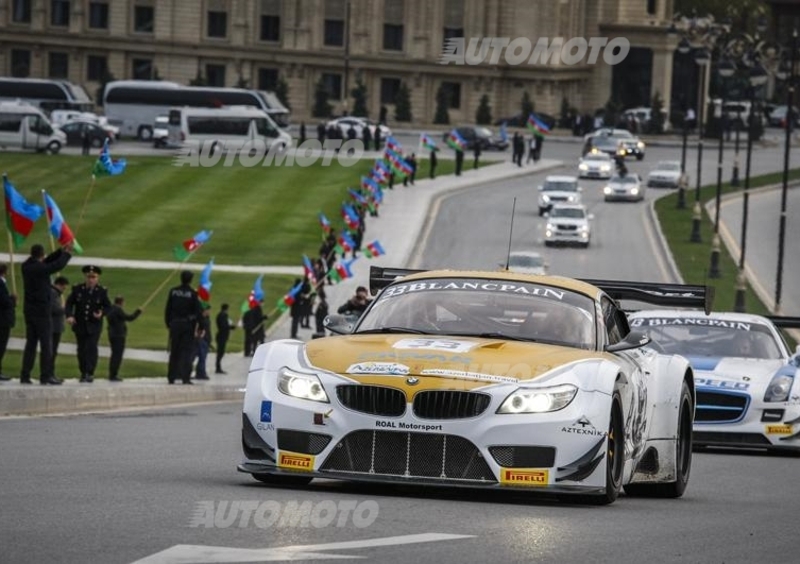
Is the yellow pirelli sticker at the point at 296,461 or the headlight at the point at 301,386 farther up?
the headlight at the point at 301,386

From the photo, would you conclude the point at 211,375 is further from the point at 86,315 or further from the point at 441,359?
the point at 441,359

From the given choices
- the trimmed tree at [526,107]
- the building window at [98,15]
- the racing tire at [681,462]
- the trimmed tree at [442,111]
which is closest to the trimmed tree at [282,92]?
the trimmed tree at [442,111]

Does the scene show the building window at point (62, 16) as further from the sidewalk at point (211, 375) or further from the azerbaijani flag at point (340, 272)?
the azerbaijani flag at point (340, 272)

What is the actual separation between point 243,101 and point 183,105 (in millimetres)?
3476

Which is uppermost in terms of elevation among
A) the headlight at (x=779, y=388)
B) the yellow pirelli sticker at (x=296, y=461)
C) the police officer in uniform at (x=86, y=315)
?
the yellow pirelli sticker at (x=296, y=461)

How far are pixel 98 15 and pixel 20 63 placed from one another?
591 centimetres

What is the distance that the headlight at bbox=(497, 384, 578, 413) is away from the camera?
1073cm

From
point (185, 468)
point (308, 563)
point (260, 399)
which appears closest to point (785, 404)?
point (185, 468)

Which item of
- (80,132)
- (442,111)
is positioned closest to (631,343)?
(80,132)

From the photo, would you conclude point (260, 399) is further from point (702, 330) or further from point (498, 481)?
point (702, 330)

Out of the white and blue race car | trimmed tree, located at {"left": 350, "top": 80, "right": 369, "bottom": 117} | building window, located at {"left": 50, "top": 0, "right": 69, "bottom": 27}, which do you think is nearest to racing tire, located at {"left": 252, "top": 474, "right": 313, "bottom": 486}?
the white and blue race car

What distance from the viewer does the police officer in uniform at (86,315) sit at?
83.1ft

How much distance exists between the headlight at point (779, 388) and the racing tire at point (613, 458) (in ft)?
25.0

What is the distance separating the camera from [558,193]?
77.1 metres
